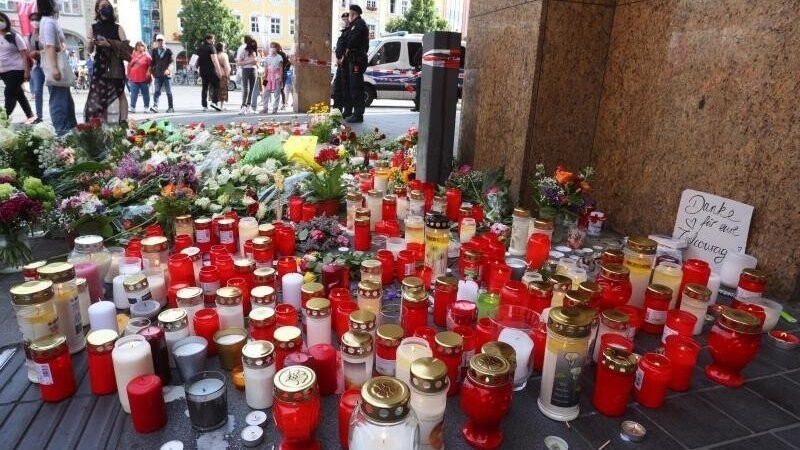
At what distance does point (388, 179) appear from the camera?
4605 mm

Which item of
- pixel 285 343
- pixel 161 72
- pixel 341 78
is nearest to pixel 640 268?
pixel 285 343

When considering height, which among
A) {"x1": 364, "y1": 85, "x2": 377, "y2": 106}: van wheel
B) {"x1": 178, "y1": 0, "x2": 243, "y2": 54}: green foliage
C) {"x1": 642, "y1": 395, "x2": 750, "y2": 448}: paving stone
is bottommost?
{"x1": 642, "y1": 395, "x2": 750, "y2": 448}: paving stone

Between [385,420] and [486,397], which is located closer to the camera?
[385,420]

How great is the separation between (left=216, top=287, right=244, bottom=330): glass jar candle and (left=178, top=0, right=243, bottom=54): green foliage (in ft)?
117

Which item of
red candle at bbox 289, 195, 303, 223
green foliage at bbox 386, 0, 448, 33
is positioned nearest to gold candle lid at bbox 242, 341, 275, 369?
red candle at bbox 289, 195, 303, 223

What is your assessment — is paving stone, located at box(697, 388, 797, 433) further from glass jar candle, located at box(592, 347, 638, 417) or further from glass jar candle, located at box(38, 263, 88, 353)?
glass jar candle, located at box(38, 263, 88, 353)

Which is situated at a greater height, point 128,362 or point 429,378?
point 429,378

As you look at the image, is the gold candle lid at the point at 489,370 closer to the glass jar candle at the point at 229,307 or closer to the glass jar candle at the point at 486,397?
the glass jar candle at the point at 486,397

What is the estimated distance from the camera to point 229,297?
2096 mm

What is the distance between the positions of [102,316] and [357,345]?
1.21 metres

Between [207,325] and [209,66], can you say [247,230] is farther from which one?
[209,66]

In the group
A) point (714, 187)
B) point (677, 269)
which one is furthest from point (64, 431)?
point (714, 187)

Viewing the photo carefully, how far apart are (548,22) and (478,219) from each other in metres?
1.69

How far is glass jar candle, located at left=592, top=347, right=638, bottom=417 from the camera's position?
1.75 m
